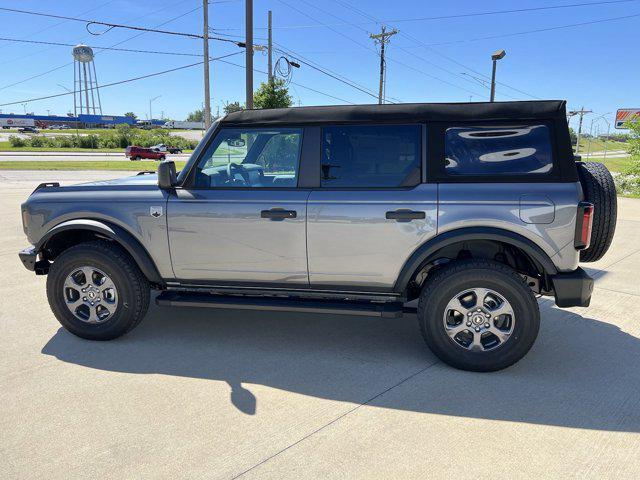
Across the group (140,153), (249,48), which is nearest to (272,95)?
(249,48)

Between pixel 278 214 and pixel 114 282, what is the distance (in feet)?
4.85

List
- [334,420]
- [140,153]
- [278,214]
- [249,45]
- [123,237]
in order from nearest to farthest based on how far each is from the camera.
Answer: [334,420], [278,214], [123,237], [249,45], [140,153]

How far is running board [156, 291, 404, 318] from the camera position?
11.7 ft

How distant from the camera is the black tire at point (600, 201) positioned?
3.50 meters

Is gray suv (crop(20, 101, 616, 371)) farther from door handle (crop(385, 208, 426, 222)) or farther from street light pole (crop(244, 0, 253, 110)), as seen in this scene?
street light pole (crop(244, 0, 253, 110))

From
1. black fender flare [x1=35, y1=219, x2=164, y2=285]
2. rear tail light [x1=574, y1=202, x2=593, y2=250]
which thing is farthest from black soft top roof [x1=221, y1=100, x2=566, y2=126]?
black fender flare [x1=35, y1=219, x2=164, y2=285]

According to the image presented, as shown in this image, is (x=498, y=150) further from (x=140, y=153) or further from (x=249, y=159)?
(x=140, y=153)

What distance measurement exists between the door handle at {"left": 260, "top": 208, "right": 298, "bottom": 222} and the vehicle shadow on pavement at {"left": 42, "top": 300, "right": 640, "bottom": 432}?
1.07 metres

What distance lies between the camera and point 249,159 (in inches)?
155

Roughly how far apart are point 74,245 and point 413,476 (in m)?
3.37

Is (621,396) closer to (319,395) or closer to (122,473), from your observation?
(319,395)

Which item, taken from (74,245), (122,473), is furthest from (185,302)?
(122,473)

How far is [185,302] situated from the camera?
12.7ft

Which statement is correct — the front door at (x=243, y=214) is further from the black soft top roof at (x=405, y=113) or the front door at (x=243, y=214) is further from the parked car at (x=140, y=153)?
the parked car at (x=140, y=153)
